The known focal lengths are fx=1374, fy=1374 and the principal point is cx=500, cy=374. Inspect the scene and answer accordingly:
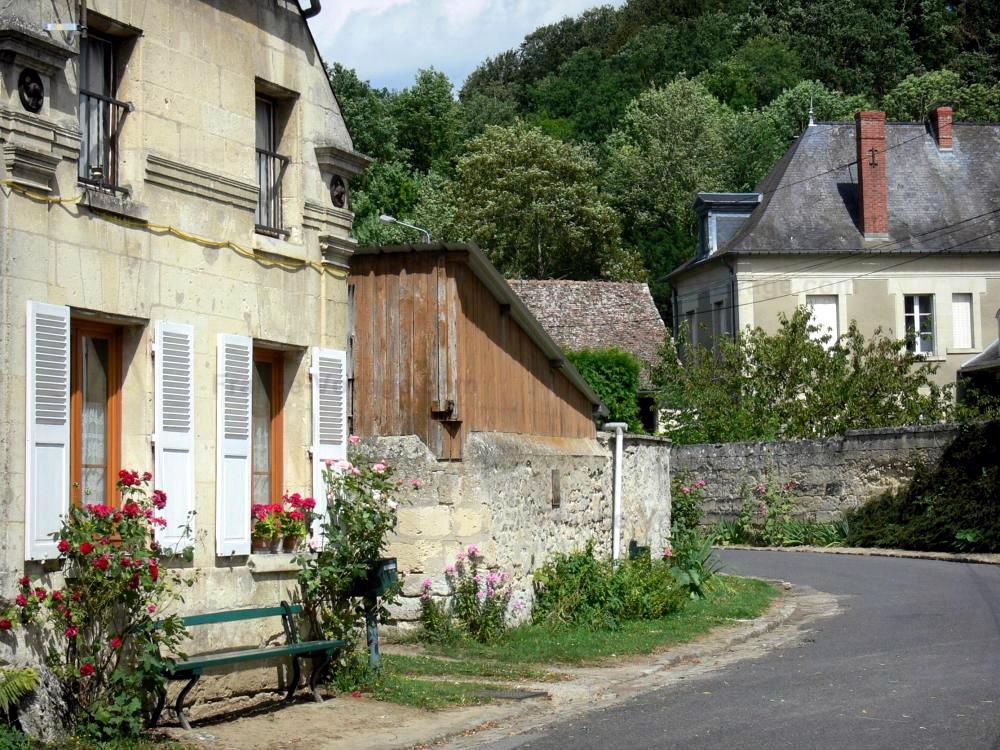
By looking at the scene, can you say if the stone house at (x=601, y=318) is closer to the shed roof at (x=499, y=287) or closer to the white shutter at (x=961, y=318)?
the white shutter at (x=961, y=318)

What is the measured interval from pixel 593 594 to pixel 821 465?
1581 cm

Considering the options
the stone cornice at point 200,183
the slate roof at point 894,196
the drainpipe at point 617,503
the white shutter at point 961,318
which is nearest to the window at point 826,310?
the slate roof at point 894,196

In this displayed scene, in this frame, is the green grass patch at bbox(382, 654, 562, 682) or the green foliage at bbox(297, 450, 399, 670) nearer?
the green foliage at bbox(297, 450, 399, 670)

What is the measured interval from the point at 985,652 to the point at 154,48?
9133mm

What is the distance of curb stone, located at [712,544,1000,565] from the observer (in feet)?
79.2

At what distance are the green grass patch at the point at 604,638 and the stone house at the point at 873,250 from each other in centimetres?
2553

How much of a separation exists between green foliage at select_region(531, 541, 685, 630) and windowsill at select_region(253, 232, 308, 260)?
526 cm

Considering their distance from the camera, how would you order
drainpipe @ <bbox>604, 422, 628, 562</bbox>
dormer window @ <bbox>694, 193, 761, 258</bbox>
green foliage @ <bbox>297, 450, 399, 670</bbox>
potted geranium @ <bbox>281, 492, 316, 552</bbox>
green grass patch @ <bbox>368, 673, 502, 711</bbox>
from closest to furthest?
1. green grass patch @ <bbox>368, 673, 502, 711</bbox>
2. potted geranium @ <bbox>281, 492, 316, 552</bbox>
3. green foliage @ <bbox>297, 450, 399, 670</bbox>
4. drainpipe @ <bbox>604, 422, 628, 562</bbox>
5. dormer window @ <bbox>694, 193, 761, 258</bbox>

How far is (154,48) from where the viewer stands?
9.62m

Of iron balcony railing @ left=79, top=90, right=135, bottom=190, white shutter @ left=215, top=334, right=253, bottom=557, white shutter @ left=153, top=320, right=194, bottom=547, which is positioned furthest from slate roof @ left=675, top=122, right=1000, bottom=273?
iron balcony railing @ left=79, top=90, right=135, bottom=190

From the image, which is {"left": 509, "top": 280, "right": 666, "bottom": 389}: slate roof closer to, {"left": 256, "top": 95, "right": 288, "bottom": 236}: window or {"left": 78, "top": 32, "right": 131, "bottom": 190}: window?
{"left": 256, "top": 95, "right": 288, "bottom": 236}: window

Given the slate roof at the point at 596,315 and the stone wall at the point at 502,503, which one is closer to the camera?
the stone wall at the point at 502,503

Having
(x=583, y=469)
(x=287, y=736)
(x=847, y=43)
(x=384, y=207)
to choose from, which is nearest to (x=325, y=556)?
(x=287, y=736)

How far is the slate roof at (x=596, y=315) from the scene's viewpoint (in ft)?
138
